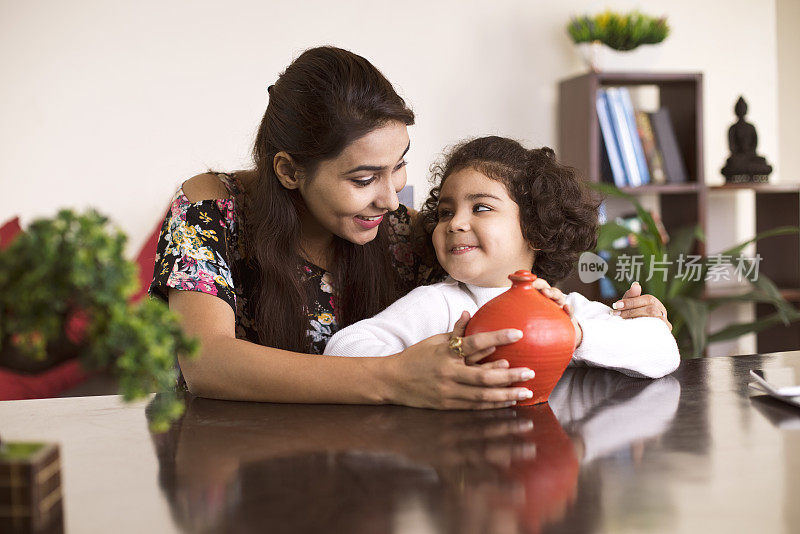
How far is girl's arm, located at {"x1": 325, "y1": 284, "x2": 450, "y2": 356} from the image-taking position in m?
1.37

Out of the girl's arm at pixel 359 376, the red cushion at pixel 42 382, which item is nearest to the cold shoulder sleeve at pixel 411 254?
the girl's arm at pixel 359 376

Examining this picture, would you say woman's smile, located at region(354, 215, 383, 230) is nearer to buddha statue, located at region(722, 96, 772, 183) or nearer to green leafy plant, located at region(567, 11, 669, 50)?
green leafy plant, located at region(567, 11, 669, 50)

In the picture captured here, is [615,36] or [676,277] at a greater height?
[615,36]

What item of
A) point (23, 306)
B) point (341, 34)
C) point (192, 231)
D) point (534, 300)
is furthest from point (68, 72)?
point (23, 306)

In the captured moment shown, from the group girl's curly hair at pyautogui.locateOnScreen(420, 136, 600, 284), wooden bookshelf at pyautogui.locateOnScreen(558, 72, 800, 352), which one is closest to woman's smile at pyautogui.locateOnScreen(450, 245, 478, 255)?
girl's curly hair at pyautogui.locateOnScreen(420, 136, 600, 284)

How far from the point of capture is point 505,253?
1548 mm

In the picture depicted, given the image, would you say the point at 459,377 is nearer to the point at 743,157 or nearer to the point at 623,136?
the point at 623,136

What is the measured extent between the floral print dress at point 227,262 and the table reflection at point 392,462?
0.98 feet

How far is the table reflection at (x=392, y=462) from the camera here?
2.31 feet

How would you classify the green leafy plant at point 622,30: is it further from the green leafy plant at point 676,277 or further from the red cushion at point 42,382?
the red cushion at point 42,382

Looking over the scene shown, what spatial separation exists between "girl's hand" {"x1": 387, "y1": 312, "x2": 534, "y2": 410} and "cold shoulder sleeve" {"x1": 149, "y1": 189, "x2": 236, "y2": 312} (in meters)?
0.45

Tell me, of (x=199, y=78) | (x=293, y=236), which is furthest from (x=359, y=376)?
(x=199, y=78)

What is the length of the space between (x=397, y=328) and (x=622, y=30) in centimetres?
251

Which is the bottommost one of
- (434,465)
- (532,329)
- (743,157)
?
(434,465)
